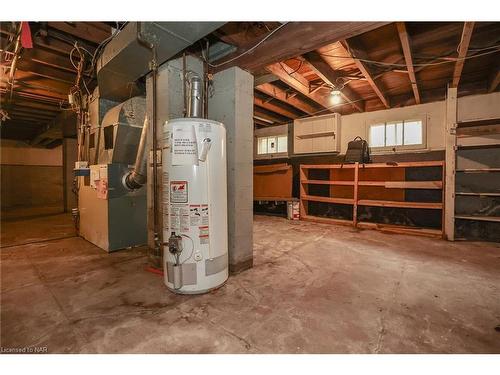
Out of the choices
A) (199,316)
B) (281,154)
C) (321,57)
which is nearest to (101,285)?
(199,316)

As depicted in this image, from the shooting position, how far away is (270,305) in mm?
1739

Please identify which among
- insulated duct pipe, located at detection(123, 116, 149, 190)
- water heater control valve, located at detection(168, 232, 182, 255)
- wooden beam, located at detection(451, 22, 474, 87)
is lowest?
water heater control valve, located at detection(168, 232, 182, 255)

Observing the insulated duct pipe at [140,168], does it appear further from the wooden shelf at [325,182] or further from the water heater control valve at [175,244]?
the wooden shelf at [325,182]

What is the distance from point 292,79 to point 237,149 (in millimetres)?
1857

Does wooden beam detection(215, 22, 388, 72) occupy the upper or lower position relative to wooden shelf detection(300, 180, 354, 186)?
upper

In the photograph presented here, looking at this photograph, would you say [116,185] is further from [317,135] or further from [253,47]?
[317,135]

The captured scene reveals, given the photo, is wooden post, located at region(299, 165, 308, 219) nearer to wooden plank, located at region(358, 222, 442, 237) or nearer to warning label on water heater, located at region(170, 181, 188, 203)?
wooden plank, located at region(358, 222, 442, 237)

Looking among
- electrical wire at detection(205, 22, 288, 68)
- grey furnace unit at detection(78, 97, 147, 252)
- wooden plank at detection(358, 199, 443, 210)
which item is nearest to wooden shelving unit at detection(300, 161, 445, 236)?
wooden plank at detection(358, 199, 443, 210)

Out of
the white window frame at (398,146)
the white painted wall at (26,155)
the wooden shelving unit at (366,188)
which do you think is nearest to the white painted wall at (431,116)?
the white window frame at (398,146)

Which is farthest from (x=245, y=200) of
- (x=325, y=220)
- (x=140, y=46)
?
(x=325, y=220)

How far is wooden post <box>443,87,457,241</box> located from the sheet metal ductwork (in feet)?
12.6

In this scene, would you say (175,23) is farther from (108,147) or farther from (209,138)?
(108,147)

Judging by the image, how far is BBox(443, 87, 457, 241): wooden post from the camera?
3545 millimetres

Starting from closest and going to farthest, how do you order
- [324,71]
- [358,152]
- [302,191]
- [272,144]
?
[324,71], [358,152], [302,191], [272,144]
